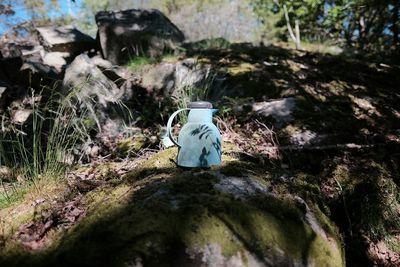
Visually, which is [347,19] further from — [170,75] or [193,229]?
[193,229]

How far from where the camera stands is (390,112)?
3883mm

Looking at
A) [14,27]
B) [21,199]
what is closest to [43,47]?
[14,27]

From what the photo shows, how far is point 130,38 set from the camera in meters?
5.92

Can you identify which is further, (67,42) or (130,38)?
(67,42)

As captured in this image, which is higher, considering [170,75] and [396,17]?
[396,17]

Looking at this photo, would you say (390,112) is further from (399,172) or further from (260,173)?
(260,173)

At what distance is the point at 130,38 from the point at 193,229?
4.79 m

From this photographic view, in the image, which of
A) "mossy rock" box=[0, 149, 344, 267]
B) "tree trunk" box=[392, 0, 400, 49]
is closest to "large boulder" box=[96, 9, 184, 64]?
"tree trunk" box=[392, 0, 400, 49]

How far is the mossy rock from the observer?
1510 mm

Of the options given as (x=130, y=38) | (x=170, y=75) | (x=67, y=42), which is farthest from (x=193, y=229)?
(x=67, y=42)

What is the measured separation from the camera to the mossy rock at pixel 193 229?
1.51m

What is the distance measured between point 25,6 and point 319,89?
7175 mm

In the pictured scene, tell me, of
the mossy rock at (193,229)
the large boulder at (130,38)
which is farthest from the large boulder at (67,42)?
the mossy rock at (193,229)

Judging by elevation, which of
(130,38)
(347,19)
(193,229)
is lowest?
(347,19)
